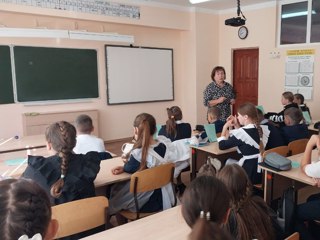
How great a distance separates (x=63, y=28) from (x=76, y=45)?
400mm

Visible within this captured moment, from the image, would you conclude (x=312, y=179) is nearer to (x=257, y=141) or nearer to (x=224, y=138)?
(x=257, y=141)

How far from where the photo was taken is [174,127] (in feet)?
12.2

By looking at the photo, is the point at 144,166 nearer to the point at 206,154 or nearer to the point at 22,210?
the point at 206,154

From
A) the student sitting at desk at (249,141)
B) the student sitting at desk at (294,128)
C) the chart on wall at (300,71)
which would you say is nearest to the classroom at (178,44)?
the chart on wall at (300,71)

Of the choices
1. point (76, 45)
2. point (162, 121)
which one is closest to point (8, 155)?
point (76, 45)

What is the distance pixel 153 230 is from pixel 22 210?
2.69 ft

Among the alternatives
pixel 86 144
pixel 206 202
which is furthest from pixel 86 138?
pixel 206 202

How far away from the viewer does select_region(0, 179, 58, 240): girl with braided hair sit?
858 mm

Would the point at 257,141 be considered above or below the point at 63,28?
below

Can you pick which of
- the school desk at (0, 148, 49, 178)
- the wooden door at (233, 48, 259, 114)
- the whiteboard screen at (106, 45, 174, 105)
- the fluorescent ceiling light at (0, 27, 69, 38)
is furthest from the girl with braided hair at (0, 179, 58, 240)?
the wooden door at (233, 48, 259, 114)

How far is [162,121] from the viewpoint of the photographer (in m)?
7.29

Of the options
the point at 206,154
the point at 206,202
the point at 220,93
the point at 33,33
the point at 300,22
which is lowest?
the point at 206,154

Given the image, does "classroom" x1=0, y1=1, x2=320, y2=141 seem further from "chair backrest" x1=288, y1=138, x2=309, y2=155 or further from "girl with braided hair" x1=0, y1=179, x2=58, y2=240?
"girl with braided hair" x1=0, y1=179, x2=58, y2=240

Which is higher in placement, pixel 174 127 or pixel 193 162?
pixel 174 127
